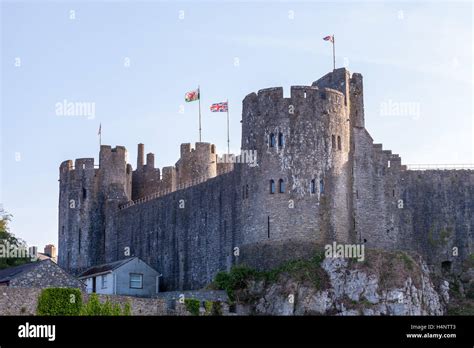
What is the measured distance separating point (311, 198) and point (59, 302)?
16.0 metres

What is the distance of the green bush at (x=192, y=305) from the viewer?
4939cm

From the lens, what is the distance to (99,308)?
43.7m

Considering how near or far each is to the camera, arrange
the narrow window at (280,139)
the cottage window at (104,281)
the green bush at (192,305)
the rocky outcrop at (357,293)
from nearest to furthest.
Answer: the green bush at (192,305), the rocky outcrop at (357,293), the narrow window at (280,139), the cottage window at (104,281)

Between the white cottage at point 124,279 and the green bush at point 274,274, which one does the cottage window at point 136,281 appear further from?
the green bush at point 274,274

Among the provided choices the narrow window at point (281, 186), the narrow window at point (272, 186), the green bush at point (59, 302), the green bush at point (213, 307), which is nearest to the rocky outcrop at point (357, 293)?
the green bush at point (213, 307)

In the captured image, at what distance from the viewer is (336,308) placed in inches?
1986

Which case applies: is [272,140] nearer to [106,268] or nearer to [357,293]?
[357,293]

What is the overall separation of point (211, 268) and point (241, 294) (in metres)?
8.01

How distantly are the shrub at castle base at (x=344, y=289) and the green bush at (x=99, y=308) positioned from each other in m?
9.00

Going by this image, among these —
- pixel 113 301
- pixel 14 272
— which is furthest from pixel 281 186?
pixel 14 272

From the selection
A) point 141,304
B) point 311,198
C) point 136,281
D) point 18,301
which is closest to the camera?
point 18,301

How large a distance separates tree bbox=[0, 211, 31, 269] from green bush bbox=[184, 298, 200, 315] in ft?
62.5

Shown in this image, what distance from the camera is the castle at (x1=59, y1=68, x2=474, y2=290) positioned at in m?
54.8

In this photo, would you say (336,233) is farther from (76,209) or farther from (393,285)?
(76,209)
